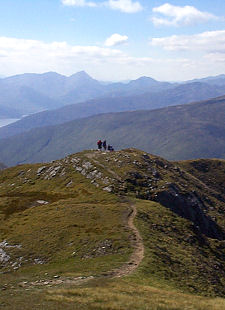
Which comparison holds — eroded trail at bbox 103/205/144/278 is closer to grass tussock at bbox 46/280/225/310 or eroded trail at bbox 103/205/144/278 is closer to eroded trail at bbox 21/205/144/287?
eroded trail at bbox 21/205/144/287

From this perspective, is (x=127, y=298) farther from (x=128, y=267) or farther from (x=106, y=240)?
(x=106, y=240)

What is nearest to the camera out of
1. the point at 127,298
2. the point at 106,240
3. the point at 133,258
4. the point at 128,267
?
the point at 127,298

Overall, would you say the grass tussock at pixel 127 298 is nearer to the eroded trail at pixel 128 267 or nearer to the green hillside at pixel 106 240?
the green hillside at pixel 106 240

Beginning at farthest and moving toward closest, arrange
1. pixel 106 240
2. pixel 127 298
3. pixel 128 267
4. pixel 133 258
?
pixel 106 240
pixel 133 258
pixel 128 267
pixel 127 298

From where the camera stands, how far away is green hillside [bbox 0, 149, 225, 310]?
31.5m

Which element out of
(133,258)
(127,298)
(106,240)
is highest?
(127,298)

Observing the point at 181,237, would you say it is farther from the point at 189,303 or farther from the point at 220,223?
the point at 220,223

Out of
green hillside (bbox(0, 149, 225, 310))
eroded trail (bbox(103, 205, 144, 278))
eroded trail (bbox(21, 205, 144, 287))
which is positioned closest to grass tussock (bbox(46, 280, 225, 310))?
green hillside (bbox(0, 149, 225, 310))

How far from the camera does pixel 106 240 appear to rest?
47750mm

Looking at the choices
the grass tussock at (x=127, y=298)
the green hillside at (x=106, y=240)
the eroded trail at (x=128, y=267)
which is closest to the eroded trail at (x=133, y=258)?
the eroded trail at (x=128, y=267)

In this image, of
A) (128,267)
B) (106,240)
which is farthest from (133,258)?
(106,240)

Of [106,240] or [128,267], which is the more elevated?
[106,240]

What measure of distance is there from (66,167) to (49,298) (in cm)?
6457

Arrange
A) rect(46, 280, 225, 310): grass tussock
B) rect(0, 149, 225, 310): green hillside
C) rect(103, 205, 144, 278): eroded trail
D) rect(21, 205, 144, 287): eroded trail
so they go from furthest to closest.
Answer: rect(103, 205, 144, 278): eroded trail → rect(21, 205, 144, 287): eroded trail → rect(0, 149, 225, 310): green hillside → rect(46, 280, 225, 310): grass tussock
